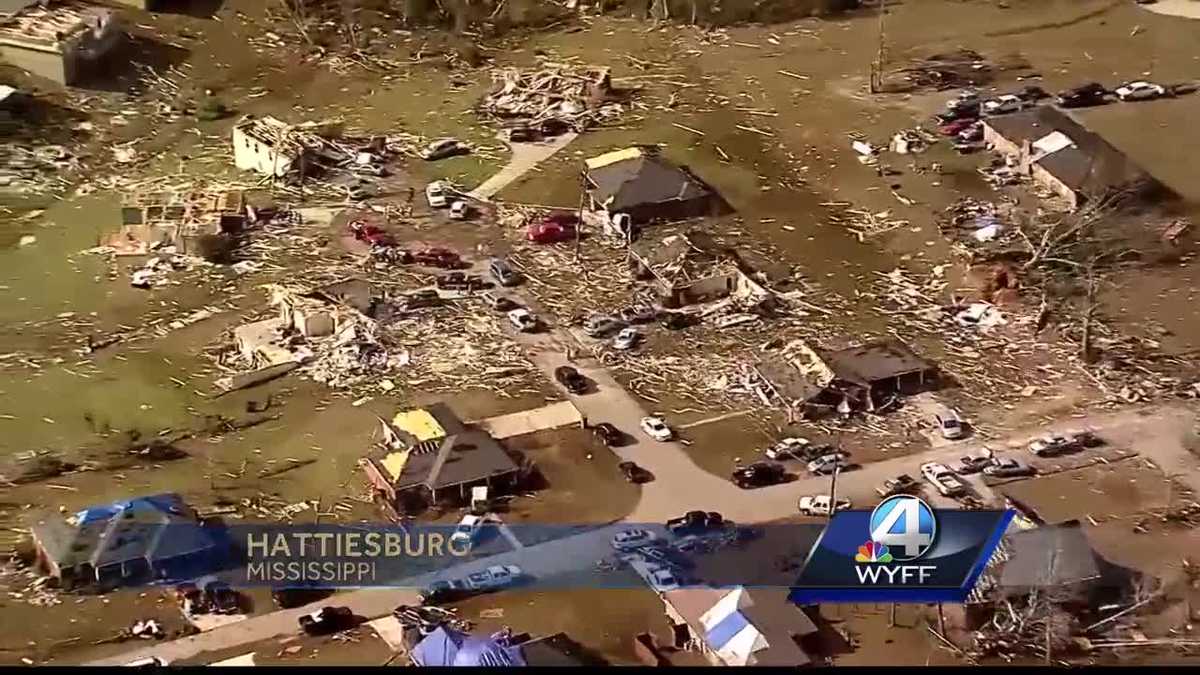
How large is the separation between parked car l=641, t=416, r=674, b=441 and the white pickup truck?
2.67 m

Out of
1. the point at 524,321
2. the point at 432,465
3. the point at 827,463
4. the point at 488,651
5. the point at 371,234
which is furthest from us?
the point at 371,234

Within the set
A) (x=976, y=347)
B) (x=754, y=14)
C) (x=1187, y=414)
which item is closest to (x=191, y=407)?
(x=976, y=347)

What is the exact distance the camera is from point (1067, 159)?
22359mm

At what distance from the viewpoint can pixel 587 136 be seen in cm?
2395

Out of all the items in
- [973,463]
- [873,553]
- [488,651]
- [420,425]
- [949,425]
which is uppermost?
[873,553]

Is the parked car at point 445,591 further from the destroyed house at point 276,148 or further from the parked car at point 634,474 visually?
the destroyed house at point 276,148

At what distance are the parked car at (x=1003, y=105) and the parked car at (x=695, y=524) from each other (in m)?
10.1

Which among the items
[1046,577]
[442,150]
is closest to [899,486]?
[1046,577]

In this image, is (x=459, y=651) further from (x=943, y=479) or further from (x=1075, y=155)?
(x=1075, y=155)

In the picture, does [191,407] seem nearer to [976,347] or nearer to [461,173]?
[461,173]

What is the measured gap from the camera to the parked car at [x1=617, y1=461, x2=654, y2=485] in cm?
1725

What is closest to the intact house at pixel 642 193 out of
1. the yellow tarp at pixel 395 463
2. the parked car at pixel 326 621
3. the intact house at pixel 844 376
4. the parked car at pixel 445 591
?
the intact house at pixel 844 376

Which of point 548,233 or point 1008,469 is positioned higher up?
point 548,233

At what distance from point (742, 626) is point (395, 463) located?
13.4ft
